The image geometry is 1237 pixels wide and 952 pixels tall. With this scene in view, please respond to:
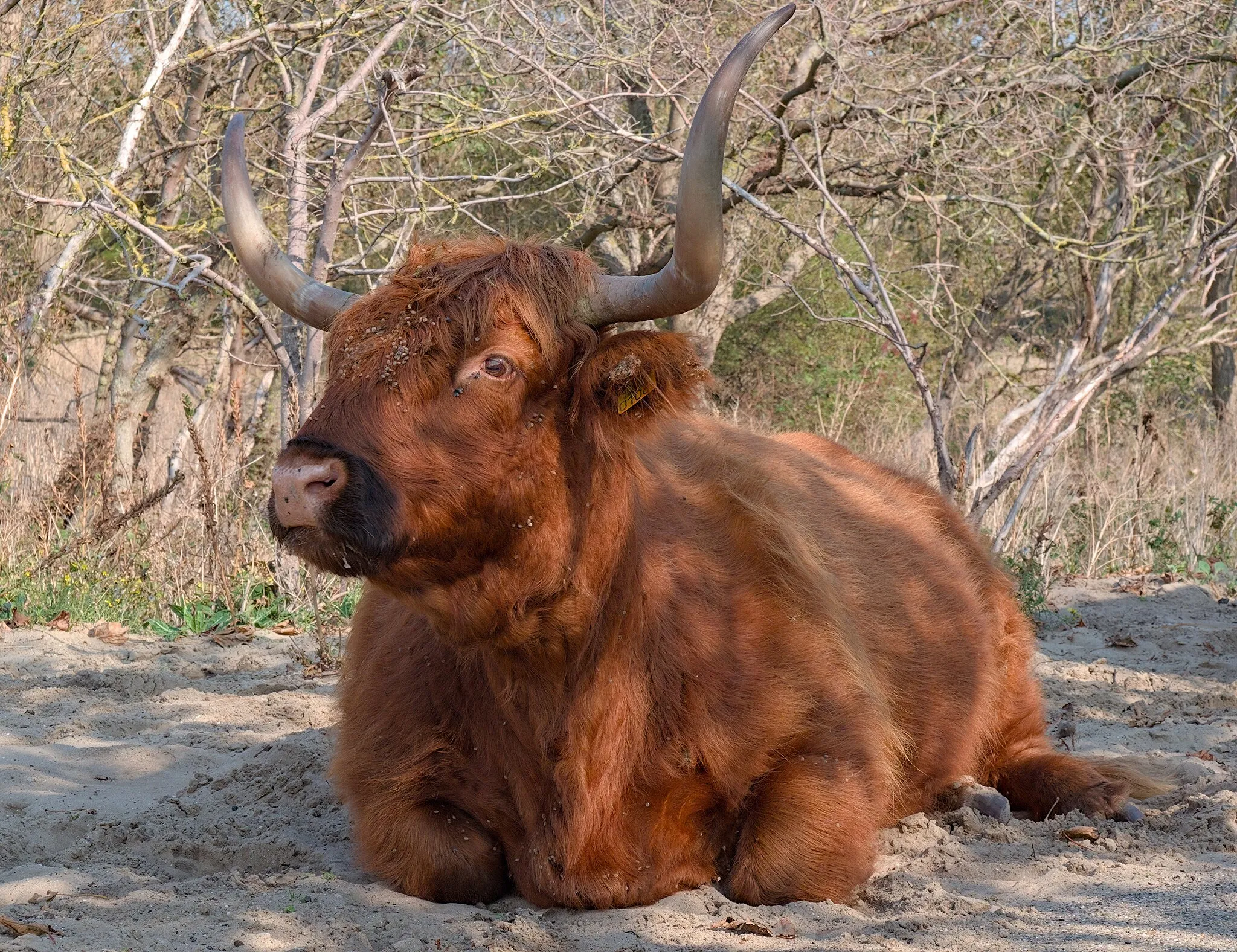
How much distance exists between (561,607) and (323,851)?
1.21 m

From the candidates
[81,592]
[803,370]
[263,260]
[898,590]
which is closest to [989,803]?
[898,590]

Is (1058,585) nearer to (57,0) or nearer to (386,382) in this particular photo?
(386,382)

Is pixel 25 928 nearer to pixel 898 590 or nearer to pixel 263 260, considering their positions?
pixel 263 260

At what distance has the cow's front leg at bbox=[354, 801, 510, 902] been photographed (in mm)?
3318

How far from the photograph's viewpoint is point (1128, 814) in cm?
404

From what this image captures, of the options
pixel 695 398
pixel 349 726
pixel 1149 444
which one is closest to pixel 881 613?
pixel 695 398

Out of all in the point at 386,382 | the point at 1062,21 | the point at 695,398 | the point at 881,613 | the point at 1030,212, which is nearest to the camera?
the point at 386,382

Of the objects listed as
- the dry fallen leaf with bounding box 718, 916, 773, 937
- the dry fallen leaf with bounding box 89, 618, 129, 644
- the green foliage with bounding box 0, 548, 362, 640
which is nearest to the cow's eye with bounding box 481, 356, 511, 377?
the dry fallen leaf with bounding box 718, 916, 773, 937

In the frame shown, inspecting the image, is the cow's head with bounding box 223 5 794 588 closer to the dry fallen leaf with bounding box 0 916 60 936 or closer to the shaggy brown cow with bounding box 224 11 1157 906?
the shaggy brown cow with bounding box 224 11 1157 906

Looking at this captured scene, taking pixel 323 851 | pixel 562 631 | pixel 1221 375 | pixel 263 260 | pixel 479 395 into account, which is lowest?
pixel 323 851

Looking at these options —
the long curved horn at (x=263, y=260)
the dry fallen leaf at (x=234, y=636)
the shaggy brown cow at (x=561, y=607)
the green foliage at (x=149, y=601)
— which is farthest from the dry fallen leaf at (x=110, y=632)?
the long curved horn at (x=263, y=260)

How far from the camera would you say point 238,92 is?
378 inches

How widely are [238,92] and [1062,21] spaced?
238 inches

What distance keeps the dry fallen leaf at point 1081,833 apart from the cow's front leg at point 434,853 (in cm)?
171
